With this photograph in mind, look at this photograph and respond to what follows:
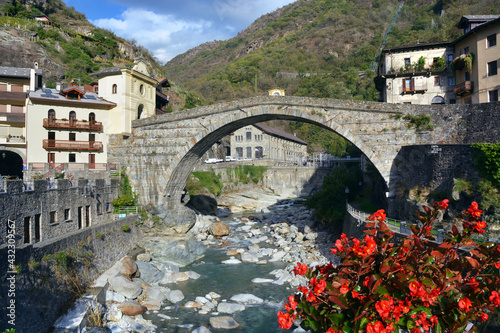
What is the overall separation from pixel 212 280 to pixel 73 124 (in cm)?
1551

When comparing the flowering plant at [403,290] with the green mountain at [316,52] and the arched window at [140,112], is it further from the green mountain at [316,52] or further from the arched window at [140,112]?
the green mountain at [316,52]

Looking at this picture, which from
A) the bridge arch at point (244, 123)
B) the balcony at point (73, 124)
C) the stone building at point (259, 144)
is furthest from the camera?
the stone building at point (259, 144)

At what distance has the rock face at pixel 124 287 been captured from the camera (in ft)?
50.0

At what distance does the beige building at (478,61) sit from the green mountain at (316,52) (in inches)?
1189

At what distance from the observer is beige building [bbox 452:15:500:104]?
72.4 feet

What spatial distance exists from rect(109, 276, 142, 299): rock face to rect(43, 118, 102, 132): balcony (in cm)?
1398

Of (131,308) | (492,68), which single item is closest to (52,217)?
(131,308)

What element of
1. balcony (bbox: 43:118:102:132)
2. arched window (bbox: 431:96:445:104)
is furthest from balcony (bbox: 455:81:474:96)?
balcony (bbox: 43:118:102:132)

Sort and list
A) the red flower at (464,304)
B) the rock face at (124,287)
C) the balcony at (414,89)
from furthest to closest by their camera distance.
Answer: the balcony at (414,89), the rock face at (124,287), the red flower at (464,304)

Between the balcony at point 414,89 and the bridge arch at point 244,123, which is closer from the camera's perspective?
the bridge arch at point 244,123

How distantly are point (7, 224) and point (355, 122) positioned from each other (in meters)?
18.5

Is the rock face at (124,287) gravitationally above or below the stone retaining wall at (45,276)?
below

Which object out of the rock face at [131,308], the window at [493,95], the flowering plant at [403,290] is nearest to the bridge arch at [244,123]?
the window at [493,95]

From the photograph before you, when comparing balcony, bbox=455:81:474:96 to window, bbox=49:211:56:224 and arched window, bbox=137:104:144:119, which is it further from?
window, bbox=49:211:56:224
